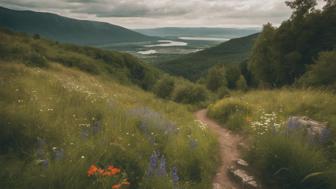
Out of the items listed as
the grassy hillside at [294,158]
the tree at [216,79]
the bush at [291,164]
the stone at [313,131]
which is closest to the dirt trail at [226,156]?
the grassy hillside at [294,158]

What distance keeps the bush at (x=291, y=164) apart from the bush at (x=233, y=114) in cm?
349

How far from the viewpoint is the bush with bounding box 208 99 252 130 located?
331 inches

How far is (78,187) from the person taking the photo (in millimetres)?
2885

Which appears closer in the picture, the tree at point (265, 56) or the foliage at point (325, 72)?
the foliage at point (325, 72)

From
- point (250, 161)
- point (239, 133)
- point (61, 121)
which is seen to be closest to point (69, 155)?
point (61, 121)

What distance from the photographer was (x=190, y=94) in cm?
2852

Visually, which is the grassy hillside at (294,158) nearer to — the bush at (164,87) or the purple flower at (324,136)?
the purple flower at (324,136)

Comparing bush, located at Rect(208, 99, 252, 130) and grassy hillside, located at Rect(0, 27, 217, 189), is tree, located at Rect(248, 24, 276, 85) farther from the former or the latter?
grassy hillside, located at Rect(0, 27, 217, 189)

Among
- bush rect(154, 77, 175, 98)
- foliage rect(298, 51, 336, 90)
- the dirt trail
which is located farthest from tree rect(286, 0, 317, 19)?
the dirt trail

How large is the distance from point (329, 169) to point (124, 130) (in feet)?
12.2

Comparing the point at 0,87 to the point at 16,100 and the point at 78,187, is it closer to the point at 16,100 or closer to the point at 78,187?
the point at 16,100

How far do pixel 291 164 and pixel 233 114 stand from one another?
571 cm

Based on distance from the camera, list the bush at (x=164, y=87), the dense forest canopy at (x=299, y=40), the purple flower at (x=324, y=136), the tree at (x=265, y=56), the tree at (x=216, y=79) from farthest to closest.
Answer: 1. the tree at (x=216, y=79)
2. the bush at (x=164, y=87)
3. the tree at (x=265, y=56)
4. the dense forest canopy at (x=299, y=40)
5. the purple flower at (x=324, y=136)

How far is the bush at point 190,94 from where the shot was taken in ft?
91.1
